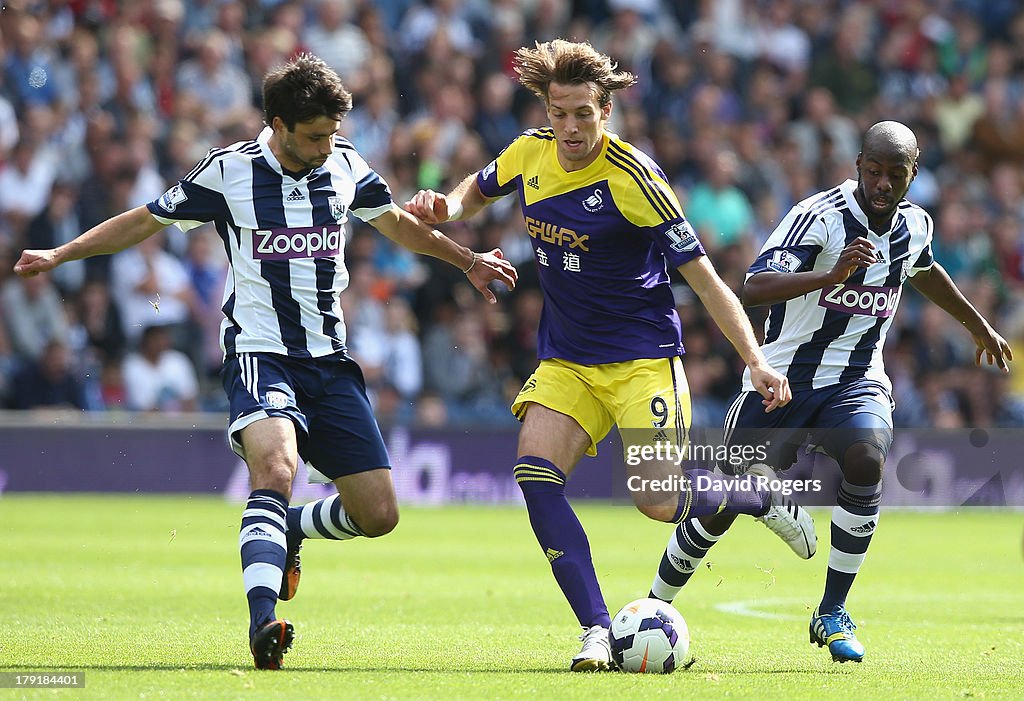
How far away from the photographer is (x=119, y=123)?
16516 millimetres

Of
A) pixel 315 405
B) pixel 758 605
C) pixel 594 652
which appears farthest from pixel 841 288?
pixel 758 605

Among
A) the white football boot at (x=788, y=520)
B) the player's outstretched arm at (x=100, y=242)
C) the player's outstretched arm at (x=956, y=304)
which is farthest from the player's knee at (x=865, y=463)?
the player's outstretched arm at (x=100, y=242)

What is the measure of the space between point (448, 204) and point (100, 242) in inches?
64.3

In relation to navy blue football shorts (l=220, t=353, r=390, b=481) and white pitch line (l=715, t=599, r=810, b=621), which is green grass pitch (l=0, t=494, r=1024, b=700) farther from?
navy blue football shorts (l=220, t=353, r=390, b=481)

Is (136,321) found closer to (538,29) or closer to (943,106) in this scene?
(538,29)

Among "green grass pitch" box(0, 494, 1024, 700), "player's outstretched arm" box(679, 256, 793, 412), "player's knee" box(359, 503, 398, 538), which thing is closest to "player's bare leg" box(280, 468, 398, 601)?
"player's knee" box(359, 503, 398, 538)

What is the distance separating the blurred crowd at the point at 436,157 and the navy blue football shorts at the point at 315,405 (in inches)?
287

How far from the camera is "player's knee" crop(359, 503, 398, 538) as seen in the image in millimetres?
7230

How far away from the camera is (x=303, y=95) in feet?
21.5

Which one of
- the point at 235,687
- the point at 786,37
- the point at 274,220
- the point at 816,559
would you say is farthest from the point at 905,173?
the point at 786,37

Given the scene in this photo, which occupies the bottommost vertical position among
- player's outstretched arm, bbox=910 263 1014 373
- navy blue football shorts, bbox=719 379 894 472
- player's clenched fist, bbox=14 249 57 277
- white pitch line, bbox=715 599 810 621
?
white pitch line, bbox=715 599 810 621

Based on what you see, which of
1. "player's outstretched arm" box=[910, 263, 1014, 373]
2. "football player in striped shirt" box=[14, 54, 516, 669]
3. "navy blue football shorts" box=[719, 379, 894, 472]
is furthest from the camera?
"player's outstretched arm" box=[910, 263, 1014, 373]

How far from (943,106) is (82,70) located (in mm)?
11460

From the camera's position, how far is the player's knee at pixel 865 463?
23.5 ft
